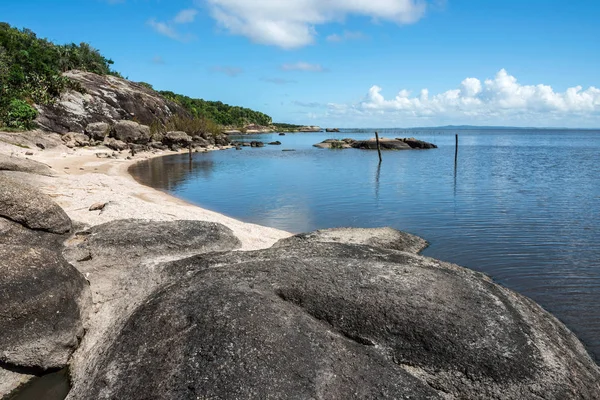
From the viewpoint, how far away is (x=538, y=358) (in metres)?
5.54

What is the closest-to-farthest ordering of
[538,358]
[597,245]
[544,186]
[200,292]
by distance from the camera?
[538,358], [200,292], [597,245], [544,186]

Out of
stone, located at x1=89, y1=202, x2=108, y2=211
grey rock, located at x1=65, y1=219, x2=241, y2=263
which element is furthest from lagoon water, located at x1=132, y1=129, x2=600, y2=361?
stone, located at x1=89, y1=202, x2=108, y2=211

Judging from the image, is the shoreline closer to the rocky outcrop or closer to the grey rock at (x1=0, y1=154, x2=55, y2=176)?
the grey rock at (x1=0, y1=154, x2=55, y2=176)

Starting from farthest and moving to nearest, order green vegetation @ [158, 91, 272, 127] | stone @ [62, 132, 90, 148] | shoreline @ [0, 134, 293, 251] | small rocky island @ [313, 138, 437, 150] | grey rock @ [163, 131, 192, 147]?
green vegetation @ [158, 91, 272, 127] < small rocky island @ [313, 138, 437, 150] < grey rock @ [163, 131, 192, 147] < stone @ [62, 132, 90, 148] < shoreline @ [0, 134, 293, 251]

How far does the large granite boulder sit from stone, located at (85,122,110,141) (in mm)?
44267

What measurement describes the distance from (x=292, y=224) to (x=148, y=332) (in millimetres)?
12973

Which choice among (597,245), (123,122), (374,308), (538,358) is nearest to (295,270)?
(374,308)

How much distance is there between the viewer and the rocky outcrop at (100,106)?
4948 centimetres

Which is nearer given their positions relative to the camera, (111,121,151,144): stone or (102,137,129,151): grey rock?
(102,137,129,151): grey rock

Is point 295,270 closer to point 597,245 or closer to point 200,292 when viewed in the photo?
point 200,292

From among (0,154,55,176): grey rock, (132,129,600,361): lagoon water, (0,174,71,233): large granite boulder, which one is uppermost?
(0,154,55,176): grey rock

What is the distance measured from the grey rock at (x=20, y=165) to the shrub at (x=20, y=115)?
2691 centimetres

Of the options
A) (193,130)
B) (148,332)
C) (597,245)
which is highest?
(193,130)

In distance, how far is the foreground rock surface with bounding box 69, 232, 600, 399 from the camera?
16.7ft
